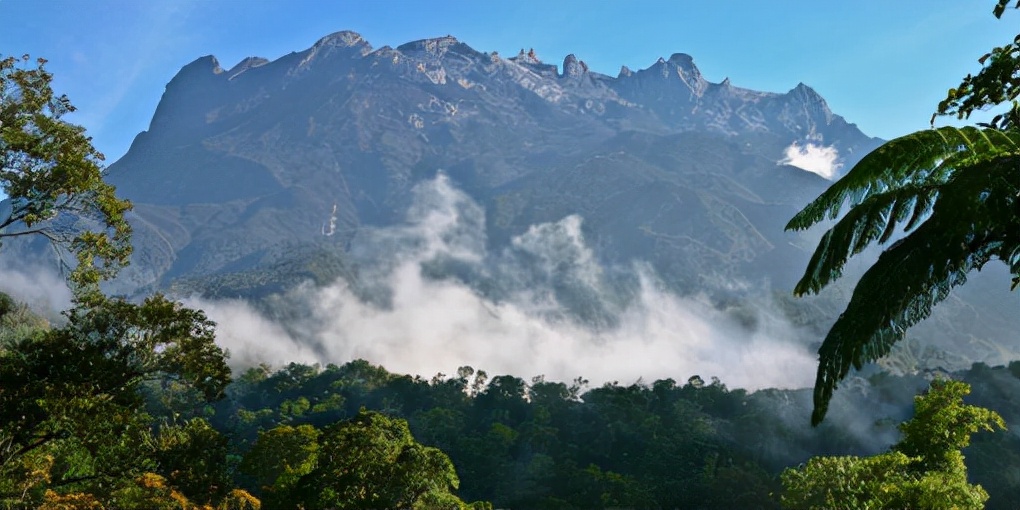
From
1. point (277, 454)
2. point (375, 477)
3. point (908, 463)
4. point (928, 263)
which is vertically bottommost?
point (928, 263)

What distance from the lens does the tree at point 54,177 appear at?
42.0ft

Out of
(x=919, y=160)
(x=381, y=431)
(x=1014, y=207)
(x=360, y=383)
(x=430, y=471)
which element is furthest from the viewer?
(x=360, y=383)

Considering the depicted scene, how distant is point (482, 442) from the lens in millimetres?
75750

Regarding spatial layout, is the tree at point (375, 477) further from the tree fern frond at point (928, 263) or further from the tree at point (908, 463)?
the tree fern frond at point (928, 263)

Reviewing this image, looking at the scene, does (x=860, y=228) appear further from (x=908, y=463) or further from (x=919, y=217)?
(x=908, y=463)

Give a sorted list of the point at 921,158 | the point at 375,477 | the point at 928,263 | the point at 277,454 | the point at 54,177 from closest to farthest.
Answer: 1. the point at 928,263
2. the point at 921,158
3. the point at 54,177
4. the point at 375,477
5. the point at 277,454

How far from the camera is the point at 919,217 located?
6.27m

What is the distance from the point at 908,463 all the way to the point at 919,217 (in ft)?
42.7

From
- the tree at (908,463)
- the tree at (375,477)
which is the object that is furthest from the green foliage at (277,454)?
the tree at (908,463)

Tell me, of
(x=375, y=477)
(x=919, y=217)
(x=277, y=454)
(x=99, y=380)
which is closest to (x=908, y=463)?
(x=919, y=217)

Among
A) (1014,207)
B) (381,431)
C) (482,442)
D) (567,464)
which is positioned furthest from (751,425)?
(1014,207)

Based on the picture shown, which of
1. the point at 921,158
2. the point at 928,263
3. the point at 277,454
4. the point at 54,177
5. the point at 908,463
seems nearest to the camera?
the point at 928,263

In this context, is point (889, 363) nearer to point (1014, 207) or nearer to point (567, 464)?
point (567, 464)

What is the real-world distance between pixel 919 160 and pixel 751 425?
8206 centimetres
